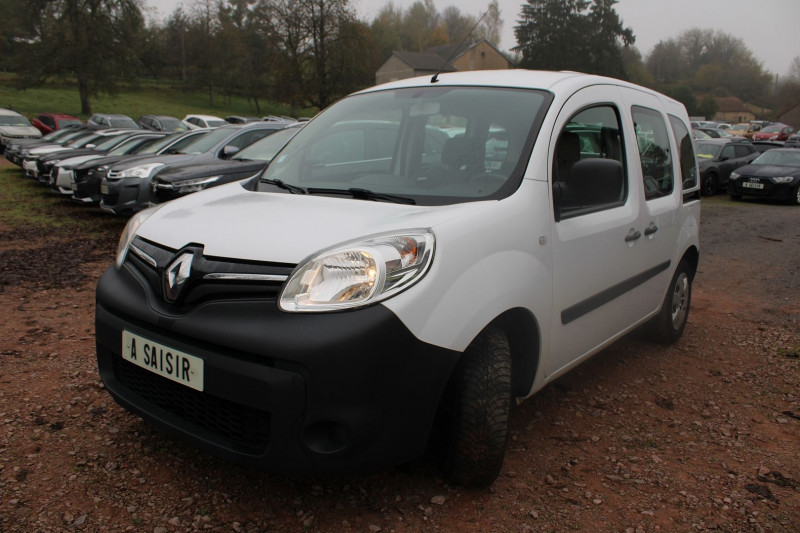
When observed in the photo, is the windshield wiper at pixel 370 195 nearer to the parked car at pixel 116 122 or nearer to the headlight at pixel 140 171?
the headlight at pixel 140 171

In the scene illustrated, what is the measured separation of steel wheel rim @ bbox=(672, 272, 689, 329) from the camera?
14.7 ft

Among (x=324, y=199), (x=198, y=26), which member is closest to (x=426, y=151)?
(x=324, y=199)

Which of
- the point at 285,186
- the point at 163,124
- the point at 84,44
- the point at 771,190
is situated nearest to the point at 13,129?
the point at 163,124

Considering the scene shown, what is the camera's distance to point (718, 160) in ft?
54.9

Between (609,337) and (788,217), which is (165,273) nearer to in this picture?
(609,337)

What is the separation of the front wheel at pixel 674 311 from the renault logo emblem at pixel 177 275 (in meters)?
3.23

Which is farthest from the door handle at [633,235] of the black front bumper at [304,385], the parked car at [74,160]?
the parked car at [74,160]

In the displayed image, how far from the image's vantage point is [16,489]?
8.20 feet

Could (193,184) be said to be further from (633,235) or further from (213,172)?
(633,235)

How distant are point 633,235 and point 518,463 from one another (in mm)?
1401

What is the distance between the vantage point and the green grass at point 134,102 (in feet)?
131

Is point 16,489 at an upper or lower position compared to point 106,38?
lower

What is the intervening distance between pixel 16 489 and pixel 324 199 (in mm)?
1691

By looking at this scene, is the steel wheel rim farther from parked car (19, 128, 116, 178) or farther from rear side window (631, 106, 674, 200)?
parked car (19, 128, 116, 178)
